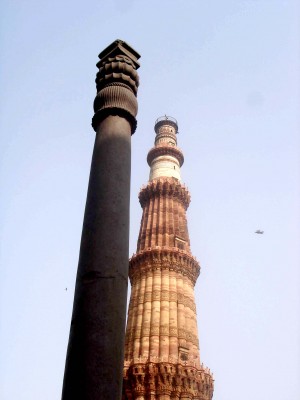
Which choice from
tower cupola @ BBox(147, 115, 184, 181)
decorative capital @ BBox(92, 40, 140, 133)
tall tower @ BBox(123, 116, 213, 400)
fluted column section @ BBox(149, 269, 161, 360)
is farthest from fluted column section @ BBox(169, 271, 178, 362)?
decorative capital @ BBox(92, 40, 140, 133)

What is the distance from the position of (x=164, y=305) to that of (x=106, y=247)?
17.9 m

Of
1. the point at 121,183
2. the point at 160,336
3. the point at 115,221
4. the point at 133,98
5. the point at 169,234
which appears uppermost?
the point at 169,234

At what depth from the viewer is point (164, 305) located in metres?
22.0

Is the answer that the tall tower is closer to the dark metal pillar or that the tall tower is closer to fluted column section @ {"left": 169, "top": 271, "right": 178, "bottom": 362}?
fluted column section @ {"left": 169, "top": 271, "right": 178, "bottom": 362}

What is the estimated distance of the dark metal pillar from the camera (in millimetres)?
4043

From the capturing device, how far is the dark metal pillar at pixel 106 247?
404cm

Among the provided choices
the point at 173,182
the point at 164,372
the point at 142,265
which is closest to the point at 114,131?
the point at 164,372

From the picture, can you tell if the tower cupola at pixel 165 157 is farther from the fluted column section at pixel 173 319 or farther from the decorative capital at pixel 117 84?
the decorative capital at pixel 117 84

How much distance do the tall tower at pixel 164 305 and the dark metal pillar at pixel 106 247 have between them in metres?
16.1

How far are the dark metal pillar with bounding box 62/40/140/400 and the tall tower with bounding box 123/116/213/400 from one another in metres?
16.1

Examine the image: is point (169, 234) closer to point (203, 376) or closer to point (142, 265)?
point (142, 265)

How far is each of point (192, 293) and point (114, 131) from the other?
1888 centimetres

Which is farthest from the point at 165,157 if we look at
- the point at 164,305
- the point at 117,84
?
the point at 117,84

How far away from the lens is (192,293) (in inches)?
923
